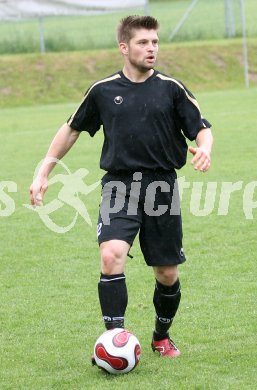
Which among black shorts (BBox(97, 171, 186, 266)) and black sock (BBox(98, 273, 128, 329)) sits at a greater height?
black shorts (BBox(97, 171, 186, 266))

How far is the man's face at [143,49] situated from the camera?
5.74 metres

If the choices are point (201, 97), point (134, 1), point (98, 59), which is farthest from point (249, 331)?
point (134, 1)

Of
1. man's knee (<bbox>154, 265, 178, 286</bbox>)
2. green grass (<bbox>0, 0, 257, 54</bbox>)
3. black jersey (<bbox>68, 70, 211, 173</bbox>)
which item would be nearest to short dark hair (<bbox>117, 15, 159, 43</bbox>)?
black jersey (<bbox>68, 70, 211, 173</bbox>)

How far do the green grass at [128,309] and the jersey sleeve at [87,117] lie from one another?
1.38 m

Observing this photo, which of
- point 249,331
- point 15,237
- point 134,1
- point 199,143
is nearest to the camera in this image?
point 199,143

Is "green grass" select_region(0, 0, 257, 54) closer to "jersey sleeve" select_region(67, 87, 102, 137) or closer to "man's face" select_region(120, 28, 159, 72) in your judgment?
"jersey sleeve" select_region(67, 87, 102, 137)

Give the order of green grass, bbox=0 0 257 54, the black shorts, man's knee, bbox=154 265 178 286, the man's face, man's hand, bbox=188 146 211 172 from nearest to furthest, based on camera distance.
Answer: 1. man's hand, bbox=188 146 211 172
2. the man's face
3. the black shorts
4. man's knee, bbox=154 265 178 286
5. green grass, bbox=0 0 257 54

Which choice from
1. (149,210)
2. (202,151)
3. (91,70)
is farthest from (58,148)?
(91,70)

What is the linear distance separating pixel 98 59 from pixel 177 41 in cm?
424

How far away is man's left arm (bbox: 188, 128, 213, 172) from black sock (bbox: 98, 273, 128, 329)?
78cm

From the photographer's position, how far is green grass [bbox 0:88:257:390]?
563 cm

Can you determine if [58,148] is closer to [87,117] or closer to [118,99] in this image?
[87,117]

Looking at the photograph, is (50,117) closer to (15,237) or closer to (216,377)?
(15,237)

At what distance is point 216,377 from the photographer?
5480 millimetres
